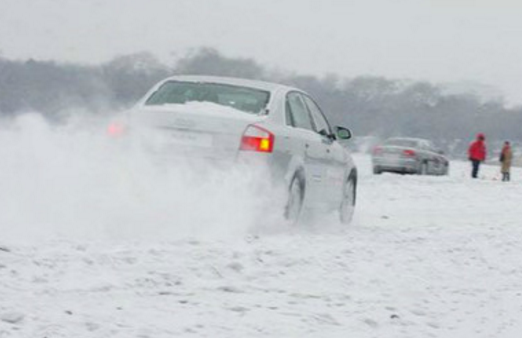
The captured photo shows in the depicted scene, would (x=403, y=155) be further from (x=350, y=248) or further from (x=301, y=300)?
(x=301, y=300)

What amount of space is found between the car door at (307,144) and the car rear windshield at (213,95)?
415 mm

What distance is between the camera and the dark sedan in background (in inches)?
1382

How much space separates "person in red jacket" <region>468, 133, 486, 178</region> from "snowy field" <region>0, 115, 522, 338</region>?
74.1 ft

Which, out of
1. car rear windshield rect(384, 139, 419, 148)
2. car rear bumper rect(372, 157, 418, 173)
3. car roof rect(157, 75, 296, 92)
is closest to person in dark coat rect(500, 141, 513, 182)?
car rear windshield rect(384, 139, 419, 148)

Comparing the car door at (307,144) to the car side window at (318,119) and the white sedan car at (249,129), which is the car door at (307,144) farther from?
the car side window at (318,119)

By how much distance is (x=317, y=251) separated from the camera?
344 inches

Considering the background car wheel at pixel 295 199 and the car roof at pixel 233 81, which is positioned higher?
the car roof at pixel 233 81

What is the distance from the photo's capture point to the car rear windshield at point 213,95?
1043cm

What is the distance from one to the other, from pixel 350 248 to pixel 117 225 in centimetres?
195

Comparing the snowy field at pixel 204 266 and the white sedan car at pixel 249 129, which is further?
the white sedan car at pixel 249 129

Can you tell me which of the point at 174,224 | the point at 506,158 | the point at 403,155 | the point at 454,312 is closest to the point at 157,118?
the point at 174,224

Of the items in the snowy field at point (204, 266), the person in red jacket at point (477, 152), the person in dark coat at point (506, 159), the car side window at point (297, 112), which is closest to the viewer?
→ the snowy field at point (204, 266)

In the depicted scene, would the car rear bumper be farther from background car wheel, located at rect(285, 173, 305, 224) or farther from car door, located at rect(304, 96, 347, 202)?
background car wheel, located at rect(285, 173, 305, 224)

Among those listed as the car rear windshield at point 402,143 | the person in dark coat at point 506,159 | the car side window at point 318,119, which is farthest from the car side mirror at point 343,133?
the person in dark coat at point 506,159
